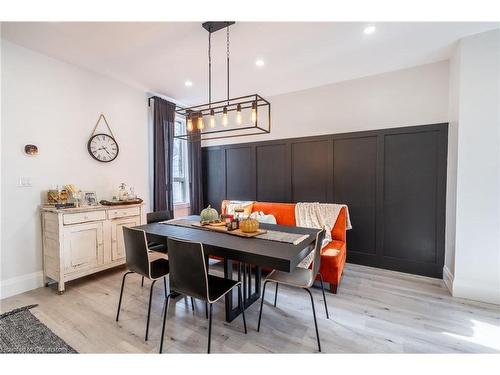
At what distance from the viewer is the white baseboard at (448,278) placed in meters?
2.67

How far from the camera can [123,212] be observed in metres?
3.29

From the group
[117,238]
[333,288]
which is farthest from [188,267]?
[117,238]

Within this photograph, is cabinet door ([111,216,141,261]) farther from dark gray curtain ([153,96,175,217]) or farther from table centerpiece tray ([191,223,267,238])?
table centerpiece tray ([191,223,267,238])

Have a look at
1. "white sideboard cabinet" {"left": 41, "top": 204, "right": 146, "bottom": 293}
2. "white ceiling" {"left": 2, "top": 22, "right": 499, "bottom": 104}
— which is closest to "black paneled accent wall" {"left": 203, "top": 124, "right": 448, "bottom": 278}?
"white ceiling" {"left": 2, "top": 22, "right": 499, "bottom": 104}

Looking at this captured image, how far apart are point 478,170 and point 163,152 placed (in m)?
4.40

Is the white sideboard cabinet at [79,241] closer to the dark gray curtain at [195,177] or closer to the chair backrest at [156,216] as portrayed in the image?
the chair backrest at [156,216]

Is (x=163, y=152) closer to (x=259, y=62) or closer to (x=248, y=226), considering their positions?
(x=259, y=62)

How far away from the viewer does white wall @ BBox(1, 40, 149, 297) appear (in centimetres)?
259

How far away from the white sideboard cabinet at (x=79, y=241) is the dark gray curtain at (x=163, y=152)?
872 mm

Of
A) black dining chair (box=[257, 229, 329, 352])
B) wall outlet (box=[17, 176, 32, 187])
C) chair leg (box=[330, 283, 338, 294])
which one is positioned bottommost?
chair leg (box=[330, 283, 338, 294])

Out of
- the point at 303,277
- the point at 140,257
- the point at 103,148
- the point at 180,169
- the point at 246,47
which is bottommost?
the point at 303,277

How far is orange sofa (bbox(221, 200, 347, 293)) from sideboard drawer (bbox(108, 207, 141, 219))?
135cm

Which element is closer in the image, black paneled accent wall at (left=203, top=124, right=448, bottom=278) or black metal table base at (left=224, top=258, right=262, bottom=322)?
black metal table base at (left=224, top=258, right=262, bottom=322)

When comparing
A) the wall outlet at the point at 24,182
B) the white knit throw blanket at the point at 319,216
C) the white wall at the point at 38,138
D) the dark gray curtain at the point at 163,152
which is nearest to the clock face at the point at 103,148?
the white wall at the point at 38,138
